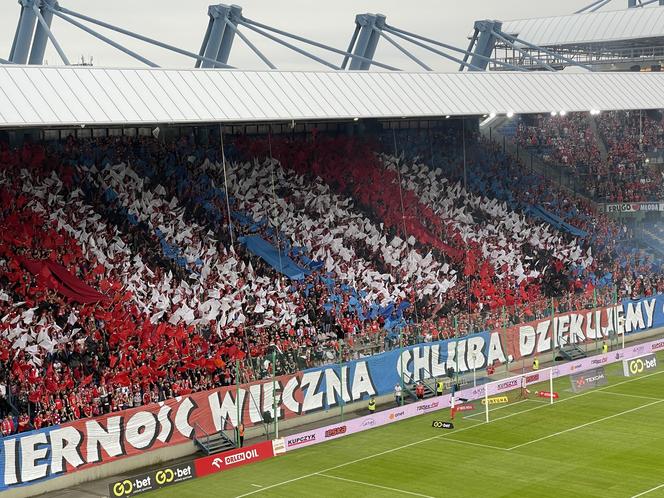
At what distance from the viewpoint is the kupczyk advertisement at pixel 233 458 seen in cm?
3331

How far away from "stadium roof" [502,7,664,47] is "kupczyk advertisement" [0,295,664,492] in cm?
3048

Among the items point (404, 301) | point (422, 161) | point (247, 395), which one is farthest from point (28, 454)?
point (422, 161)

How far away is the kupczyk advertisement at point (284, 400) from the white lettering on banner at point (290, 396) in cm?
3

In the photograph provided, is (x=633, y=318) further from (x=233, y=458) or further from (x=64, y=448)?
(x=64, y=448)

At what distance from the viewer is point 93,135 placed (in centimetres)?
4591

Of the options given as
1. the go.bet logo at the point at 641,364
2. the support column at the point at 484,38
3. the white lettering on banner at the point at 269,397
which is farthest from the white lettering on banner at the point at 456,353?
the support column at the point at 484,38

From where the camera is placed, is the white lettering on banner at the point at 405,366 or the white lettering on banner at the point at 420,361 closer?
the white lettering on banner at the point at 405,366

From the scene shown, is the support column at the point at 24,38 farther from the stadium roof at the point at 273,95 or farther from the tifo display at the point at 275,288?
the stadium roof at the point at 273,95

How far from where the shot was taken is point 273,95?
41.8m

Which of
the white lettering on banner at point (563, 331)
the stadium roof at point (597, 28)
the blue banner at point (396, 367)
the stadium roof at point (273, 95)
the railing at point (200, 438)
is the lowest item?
the railing at point (200, 438)

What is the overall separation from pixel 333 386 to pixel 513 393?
25.1 feet

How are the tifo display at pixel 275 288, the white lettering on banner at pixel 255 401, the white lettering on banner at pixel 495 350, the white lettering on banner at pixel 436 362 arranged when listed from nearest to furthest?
1. the tifo display at pixel 275 288
2. the white lettering on banner at pixel 255 401
3. the white lettering on banner at pixel 436 362
4. the white lettering on banner at pixel 495 350

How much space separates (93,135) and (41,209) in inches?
249

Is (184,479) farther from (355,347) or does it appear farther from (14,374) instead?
(355,347)
